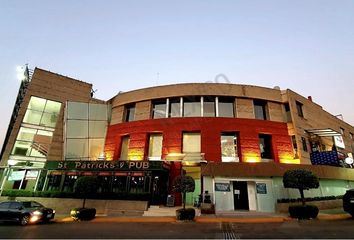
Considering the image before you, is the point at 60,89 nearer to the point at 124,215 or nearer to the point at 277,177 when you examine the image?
the point at 124,215

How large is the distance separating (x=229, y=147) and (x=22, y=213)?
1857 centimetres

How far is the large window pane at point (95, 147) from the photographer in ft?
92.8

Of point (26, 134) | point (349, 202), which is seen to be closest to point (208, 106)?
point (349, 202)

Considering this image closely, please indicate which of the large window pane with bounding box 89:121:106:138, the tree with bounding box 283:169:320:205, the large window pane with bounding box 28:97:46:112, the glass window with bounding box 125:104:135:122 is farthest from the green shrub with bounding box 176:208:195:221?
the large window pane with bounding box 28:97:46:112

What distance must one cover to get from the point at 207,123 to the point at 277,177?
8.51 m

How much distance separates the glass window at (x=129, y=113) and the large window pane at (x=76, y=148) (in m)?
5.91

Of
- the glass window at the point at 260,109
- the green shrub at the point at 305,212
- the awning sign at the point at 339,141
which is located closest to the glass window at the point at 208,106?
the glass window at the point at 260,109

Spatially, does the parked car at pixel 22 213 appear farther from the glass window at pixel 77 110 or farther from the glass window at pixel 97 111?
the glass window at pixel 97 111

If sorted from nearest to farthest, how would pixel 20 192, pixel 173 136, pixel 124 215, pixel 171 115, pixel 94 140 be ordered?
pixel 124 215 → pixel 20 192 → pixel 173 136 → pixel 171 115 → pixel 94 140

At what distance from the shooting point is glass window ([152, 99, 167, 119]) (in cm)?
2723

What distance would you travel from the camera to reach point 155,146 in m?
25.9

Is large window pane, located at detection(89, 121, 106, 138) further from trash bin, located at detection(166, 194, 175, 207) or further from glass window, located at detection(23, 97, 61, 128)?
trash bin, located at detection(166, 194, 175, 207)

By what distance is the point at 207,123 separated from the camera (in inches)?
977

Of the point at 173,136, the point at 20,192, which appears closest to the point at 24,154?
the point at 20,192
